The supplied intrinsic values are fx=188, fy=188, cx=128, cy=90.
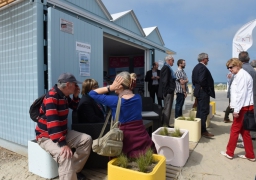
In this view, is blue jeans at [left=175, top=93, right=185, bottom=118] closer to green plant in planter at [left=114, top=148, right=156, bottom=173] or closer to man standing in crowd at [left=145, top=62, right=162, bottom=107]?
man standing in crowd at [left=145, top=62, right=162, bottom=107]

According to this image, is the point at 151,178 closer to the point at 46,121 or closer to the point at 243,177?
the point at 46,121

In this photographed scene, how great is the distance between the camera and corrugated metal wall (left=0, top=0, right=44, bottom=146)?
312cm

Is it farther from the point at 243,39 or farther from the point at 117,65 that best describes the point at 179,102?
the point at 117,65

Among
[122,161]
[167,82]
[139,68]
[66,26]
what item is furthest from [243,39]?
[122,161]

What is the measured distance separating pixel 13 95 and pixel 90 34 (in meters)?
1.93

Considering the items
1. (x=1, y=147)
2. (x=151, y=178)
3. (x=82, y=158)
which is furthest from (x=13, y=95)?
(x=151, y=178)

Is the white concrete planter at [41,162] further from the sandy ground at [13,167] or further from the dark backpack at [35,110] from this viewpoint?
the dark backpack at [35,110]

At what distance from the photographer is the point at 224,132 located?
4.79 m

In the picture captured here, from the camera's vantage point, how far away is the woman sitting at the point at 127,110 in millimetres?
2098

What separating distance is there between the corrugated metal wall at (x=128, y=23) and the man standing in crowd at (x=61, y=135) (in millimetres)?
3638

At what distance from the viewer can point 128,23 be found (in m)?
6.04

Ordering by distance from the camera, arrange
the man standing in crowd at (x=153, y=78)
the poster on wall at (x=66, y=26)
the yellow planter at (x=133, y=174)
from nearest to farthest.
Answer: the yellow planter at (x=133, y=174)
the poster on wall at (x=66, y=26)
the man standing in crowd at (x=153, y=78)

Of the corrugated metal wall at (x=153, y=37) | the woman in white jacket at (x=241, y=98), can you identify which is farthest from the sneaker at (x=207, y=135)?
the corrugated metal wall at (x=153, y=37)

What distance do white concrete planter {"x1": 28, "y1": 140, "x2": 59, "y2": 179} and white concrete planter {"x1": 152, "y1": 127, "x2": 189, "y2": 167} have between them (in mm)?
1559
